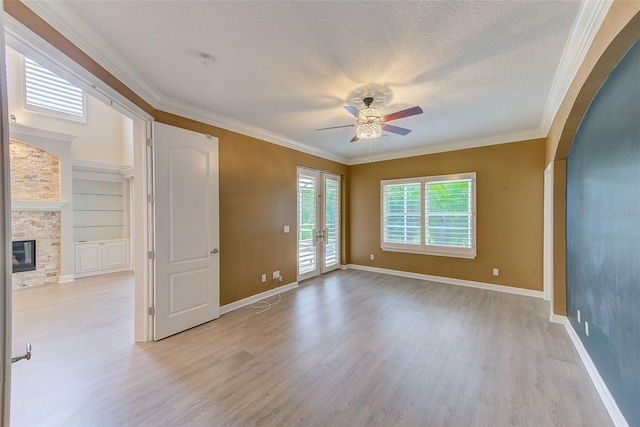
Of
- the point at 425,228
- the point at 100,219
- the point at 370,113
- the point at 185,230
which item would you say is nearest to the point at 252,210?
the point at 185,230

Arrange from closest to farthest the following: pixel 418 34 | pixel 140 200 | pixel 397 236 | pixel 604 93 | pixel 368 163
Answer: pixel 418 34
pixel 604 93
pixel 140 200
pixel 397 236
pixel 368 163

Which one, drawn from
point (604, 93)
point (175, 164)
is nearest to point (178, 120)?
point (175, 164)

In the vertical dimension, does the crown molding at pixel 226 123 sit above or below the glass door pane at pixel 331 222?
above

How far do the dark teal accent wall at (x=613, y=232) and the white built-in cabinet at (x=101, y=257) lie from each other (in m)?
8.46

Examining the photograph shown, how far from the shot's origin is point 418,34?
6.41ft

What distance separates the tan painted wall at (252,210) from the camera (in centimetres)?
379

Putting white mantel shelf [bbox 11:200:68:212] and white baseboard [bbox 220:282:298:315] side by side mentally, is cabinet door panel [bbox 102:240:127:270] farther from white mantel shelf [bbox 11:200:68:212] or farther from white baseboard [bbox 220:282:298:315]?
white baseboard [bbox 220:282:298:315]

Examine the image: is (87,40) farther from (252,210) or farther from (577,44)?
(577,44)

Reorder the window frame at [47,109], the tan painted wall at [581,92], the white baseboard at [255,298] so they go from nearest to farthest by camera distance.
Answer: the tan painted wall at [581,92] → the white baseboard at [255,298] → the window frame at [47,109]

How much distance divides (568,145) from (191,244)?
4611mm

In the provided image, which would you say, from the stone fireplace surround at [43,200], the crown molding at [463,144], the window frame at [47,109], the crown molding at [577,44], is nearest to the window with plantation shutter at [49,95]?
the window frame at [47,109]

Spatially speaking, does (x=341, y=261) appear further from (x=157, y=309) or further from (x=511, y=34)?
(x=511, y=34)

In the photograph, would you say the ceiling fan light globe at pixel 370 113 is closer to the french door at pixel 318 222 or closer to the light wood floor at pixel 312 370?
the french door at pixel 318 222

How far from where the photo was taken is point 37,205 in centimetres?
527
